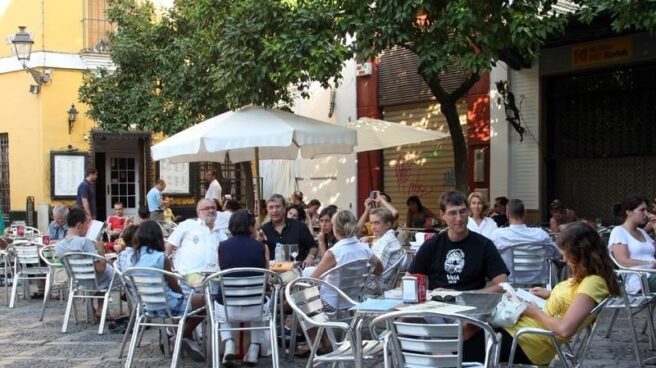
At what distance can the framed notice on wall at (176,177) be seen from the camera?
22312 mm

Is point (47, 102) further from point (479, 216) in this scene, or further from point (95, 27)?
point (479, 216)

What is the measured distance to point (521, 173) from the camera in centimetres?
1359

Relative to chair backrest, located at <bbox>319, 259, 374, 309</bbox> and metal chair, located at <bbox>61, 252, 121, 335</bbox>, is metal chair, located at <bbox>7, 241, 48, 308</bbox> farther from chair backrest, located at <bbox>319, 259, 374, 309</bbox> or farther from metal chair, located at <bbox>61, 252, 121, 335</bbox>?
chair backrest, located at <bbox>319, 259, 374, 309</bbox>

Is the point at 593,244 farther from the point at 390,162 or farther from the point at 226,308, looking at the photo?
the point at 390,162

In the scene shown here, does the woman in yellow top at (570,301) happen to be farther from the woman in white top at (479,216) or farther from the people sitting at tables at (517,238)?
the woman in white top at (479,216)

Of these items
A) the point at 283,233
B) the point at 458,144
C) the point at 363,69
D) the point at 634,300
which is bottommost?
the point at 634,300

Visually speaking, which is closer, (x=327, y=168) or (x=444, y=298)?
(x=444, y=298)

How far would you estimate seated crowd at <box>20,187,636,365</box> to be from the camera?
15.3ft

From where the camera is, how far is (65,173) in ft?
67.8

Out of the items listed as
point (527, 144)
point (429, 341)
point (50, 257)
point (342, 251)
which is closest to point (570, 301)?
point (429, 341)

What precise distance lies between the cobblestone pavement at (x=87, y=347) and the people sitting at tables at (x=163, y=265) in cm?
15

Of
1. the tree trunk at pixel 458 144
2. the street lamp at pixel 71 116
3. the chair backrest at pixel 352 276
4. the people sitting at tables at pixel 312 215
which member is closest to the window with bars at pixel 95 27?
the street lamp at pixel 71 116

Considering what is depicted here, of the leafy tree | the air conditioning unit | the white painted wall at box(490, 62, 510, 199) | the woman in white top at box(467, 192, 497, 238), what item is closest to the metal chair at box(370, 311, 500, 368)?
the woman in white top at box(467, 192, 497, 238)

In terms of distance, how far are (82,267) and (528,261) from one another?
4.59 metres
